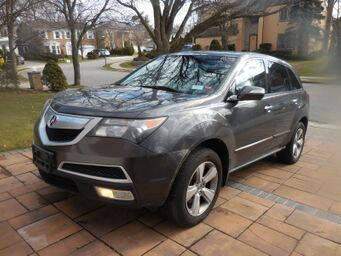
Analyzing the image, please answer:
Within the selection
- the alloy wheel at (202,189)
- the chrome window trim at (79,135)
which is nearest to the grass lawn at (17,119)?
the chrome window trim at (79,135)

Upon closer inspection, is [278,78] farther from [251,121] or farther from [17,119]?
[17,119]

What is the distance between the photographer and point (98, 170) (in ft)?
9.52

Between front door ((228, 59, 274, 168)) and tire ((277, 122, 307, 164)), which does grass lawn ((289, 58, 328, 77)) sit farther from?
front door ((228, 59, 274, 168))

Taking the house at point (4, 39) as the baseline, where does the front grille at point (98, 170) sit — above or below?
below

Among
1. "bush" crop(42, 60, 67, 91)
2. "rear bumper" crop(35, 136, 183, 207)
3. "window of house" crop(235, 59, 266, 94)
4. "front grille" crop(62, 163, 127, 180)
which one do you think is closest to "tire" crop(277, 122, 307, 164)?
"window of house" crop(235, 59, 266, 94)

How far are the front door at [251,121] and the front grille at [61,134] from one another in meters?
1.58

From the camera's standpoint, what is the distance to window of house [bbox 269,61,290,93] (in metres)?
4.69

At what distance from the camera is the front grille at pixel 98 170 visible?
9.30 ft

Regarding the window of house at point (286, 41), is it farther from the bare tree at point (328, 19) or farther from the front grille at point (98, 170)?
the front grille at point (98, 170)

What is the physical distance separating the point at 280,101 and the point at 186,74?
4.85 ft

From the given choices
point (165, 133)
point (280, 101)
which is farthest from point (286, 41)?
point (165, 133)

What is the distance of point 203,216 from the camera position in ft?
11.4

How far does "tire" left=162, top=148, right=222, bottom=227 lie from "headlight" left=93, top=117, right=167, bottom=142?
20.2 inches

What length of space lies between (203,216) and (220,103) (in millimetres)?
1148
